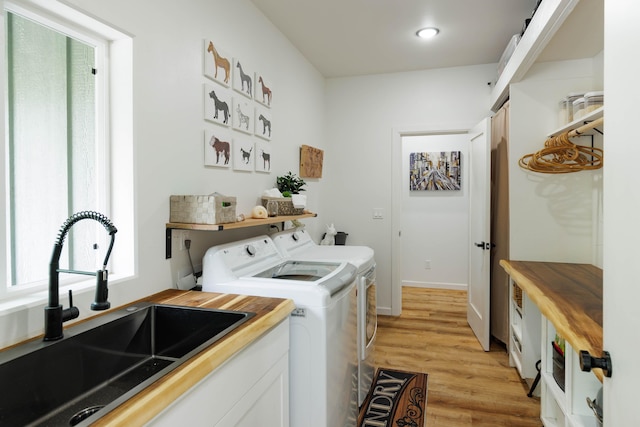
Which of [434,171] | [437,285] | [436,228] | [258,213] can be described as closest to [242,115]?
[258,213]

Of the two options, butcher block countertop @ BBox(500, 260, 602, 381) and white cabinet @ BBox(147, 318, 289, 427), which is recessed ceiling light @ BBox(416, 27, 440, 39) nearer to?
butcher block countertop @ BBox(500, 260, 602, 381)

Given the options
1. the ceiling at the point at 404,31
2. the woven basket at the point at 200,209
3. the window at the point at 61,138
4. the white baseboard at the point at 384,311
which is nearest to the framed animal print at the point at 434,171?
the ceiling at the point at 404,31

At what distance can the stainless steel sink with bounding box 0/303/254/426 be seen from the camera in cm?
98

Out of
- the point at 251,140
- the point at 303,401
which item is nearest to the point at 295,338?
the point at 303,401

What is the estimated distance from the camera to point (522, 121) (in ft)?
8.93

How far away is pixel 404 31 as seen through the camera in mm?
2988

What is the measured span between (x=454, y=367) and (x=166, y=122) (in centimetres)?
259

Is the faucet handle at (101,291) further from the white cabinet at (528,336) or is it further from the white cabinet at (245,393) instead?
the white cabinet at (528,336)

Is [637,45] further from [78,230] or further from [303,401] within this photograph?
[78,230]

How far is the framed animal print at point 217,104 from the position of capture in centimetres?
203

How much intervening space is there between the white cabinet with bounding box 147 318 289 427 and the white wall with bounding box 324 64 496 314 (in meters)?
2.61

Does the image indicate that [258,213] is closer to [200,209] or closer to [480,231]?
[200,209]

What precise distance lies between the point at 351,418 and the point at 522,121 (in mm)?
2300

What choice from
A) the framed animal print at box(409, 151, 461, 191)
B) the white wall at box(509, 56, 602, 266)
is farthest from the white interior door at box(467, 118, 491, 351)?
the framed animal print at box(409, 151, 461, 191)
